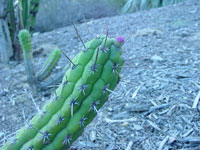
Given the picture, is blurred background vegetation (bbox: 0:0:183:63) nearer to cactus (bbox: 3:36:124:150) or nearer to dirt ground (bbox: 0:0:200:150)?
dirt ground (bbox: 0:0:200:150)

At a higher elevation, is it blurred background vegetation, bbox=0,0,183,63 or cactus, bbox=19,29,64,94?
blurred background vegetation, bbox=0,0,183,63

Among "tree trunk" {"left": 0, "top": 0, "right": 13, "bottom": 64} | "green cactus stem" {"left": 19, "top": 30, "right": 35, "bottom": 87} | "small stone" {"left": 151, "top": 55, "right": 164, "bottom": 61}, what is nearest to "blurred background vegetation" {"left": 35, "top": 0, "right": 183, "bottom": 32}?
"tree trunk" {"left": 0, "top": 0, "right": 13, "bottom": 64}

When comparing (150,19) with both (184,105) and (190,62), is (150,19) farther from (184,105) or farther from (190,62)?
(184,105)

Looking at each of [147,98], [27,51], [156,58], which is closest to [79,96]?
[147,98]

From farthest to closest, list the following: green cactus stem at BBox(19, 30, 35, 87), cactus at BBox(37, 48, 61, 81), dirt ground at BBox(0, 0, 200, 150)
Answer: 1. cactus at BBox(37, 48, 61, 81)
2. green cactus stem at BBox(19, 30, 35, 87)
3. dirt ground at BBox(0, 0, 200, 150)

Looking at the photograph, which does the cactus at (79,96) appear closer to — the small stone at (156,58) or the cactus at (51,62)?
the cactus at (51,62)

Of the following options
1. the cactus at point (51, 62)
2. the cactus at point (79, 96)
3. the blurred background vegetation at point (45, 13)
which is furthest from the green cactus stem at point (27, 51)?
the cactus at point (79, 96)
